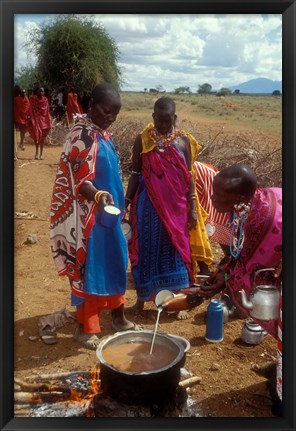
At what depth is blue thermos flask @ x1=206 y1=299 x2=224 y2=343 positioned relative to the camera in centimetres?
343

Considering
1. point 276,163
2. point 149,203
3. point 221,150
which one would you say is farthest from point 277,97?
point 221,150

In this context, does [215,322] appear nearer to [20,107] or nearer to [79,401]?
[79,401]

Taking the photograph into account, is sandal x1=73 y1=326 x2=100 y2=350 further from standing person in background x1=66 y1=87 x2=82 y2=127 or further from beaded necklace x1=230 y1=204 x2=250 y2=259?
standing person in background x1=66 y1=87 x2=82 y2=127

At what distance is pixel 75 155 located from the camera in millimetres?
3029

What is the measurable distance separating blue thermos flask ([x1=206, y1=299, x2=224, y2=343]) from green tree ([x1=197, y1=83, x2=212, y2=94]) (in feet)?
4.31

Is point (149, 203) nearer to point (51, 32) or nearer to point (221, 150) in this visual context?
point (51, 32)

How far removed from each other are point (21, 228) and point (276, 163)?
2449 mm

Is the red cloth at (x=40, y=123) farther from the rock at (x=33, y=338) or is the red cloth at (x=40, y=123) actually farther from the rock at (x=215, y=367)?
the rock at (x=215, y=367)

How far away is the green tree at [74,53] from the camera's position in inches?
115

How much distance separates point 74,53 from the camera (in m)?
3.59

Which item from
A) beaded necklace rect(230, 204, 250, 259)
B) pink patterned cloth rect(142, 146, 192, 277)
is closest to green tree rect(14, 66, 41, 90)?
pink patterned cloth rect(142, 146, 192, 277)

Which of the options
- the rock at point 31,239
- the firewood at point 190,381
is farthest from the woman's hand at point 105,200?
the rock at point 31,239

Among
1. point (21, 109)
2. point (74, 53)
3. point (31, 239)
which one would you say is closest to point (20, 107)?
point (21, 109)

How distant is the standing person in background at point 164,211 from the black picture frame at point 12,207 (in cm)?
90
